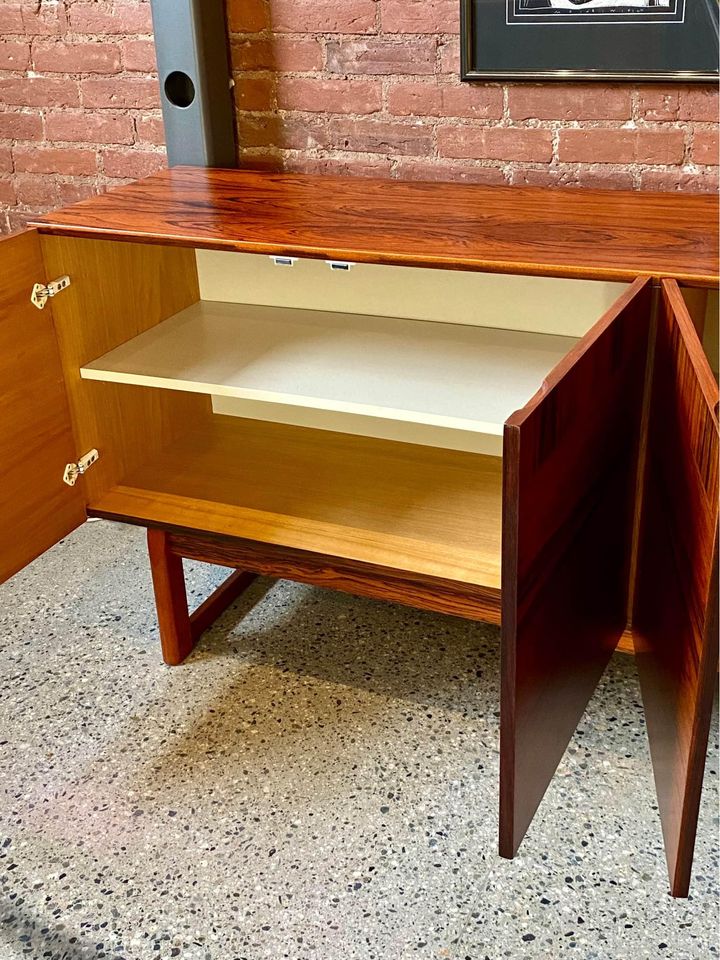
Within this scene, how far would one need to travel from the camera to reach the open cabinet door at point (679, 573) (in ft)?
3.92

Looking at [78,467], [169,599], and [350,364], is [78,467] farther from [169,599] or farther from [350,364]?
[350,364]

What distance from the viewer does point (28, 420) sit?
1.71 m

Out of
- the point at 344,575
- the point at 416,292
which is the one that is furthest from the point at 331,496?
the point at 416,292

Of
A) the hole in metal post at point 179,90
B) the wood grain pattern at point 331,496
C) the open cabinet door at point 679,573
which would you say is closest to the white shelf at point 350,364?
the wood grain pattern at point 331,496

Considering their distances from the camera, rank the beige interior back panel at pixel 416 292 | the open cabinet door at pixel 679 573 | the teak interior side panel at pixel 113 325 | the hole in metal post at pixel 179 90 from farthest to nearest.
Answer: the hole in metal post at pixel 179 90 < the beige interior back panel at pixel 416 292 < the teak interior side panel at pixel 113 325 < the open cabinet door at pixel 679 573

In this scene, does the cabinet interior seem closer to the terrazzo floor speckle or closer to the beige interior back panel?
the beige interior back panel

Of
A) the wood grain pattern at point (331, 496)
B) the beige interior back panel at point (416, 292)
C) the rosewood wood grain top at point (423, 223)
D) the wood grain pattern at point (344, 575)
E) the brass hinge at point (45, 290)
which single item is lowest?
the wood grain pattern at point (344, 575)

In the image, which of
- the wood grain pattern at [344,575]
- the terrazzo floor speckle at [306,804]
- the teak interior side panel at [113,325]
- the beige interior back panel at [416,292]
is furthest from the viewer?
the beige interior back panel at [416,292]

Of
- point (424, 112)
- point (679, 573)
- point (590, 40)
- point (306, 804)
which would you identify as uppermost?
point (590, 40)

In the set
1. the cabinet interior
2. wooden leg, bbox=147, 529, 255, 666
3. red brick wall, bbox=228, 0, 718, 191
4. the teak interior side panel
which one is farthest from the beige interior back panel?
wooden leg, bbox=147, 529, 255, 666

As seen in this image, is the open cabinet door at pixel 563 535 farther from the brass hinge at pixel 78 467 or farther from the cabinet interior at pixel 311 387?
the brass hinge at pixel 78 467

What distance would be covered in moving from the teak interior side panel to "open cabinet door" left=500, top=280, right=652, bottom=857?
3.08 ft

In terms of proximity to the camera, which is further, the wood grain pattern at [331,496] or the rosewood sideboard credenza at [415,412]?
the wood grain pattern at [331,496]

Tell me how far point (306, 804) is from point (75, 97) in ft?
5.38
